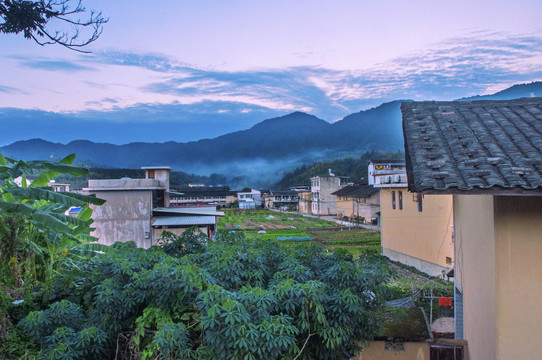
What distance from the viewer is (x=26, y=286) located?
7.86 m

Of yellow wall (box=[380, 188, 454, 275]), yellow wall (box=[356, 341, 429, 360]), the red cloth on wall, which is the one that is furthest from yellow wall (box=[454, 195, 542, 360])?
yellow wall (box=[380, 188, 454, 275])

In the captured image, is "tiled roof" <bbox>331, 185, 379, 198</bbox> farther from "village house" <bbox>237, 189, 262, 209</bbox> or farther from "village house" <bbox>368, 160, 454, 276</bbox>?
"village house" <bbox>237, 189, 262, 209</bbox>

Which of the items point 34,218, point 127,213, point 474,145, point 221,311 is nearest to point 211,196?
point 127,213

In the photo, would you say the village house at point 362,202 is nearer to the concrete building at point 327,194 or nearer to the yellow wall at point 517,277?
the concrete building at point 327,194

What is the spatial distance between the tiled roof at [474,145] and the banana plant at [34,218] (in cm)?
632

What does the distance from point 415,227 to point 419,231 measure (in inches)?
17.8

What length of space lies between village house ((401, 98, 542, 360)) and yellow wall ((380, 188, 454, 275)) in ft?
51.6

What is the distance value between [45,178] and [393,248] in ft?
75.9

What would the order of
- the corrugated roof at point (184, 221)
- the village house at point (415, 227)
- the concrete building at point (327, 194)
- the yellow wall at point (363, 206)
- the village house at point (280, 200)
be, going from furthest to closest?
the village house at point (280, 200)
the concrete building at point (327, 194)
the yellow wall at point (363, 206)
the village house at point (415, 227)
the corrugated roof at point (184, 221)

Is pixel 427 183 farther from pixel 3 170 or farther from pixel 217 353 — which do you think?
pixel 3 170

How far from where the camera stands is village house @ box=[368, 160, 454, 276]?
21.2 m

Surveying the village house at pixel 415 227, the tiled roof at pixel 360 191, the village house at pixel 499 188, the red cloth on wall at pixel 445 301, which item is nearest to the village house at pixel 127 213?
the village house at pixel 415 227

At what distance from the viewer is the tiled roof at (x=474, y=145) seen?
3.71 metres

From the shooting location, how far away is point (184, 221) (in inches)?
793
